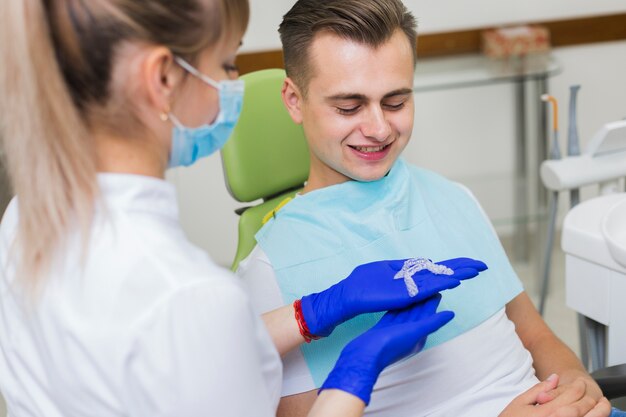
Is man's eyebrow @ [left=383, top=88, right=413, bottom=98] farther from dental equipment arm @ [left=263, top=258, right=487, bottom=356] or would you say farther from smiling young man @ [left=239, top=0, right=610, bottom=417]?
dental equipment arm @ [left=263, top=258, right=487, bottom=356]

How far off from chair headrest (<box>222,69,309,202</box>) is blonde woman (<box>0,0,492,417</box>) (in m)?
0.69

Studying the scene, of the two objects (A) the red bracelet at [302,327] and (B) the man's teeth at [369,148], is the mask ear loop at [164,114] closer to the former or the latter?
(A) the red bracelet at [302,327]


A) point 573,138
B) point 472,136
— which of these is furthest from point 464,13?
point 573,138

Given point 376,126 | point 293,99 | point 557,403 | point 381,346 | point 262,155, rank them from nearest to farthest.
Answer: point 381,346
point 557,403
point 376,126
point 293,99
point 262,155

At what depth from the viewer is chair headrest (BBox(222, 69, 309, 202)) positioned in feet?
5.36

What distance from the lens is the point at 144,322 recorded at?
832 millimetres

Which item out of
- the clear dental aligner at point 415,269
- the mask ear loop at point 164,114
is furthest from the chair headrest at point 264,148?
the mask ear loop at point 164,114

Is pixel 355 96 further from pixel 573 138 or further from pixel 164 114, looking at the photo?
pixel 573 138

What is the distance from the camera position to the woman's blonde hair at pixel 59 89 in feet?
2.71

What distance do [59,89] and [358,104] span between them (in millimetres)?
691

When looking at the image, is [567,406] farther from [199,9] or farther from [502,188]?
[502,188]

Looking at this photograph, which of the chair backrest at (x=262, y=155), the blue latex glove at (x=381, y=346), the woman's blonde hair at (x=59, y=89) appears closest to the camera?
the woman's blonde hair at (x=59, y=89)

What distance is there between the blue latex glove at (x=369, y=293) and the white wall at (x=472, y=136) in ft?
6.36

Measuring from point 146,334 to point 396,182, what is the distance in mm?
822
